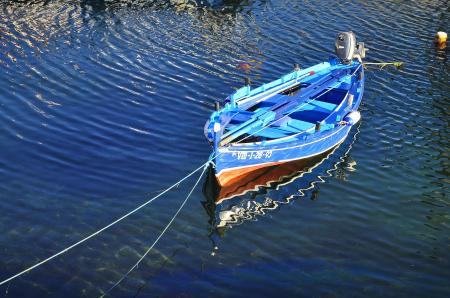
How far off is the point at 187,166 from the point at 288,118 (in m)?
5.56

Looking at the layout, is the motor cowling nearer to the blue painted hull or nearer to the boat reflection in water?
the blue painted hull

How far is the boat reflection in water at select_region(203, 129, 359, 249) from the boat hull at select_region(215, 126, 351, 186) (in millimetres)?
362

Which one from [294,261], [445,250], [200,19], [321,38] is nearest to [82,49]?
[200,19]

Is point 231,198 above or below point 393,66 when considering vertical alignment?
below

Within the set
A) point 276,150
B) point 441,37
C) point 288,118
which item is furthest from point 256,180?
point 441,37

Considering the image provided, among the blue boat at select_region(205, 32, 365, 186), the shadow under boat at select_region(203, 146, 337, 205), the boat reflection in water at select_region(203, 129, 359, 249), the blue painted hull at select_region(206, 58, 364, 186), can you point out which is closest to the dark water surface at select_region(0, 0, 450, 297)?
the boat reflection in water at select_region(203, 129, 359, 249)

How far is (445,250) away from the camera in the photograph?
21312 mm

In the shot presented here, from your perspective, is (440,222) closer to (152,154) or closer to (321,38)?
(152,154)

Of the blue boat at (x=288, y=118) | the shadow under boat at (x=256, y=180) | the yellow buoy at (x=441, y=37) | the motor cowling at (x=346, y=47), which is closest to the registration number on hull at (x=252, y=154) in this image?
the blue boat at (x=288, y=118)

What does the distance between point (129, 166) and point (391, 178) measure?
11.8 metres

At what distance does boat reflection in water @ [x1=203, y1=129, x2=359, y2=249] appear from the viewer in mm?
22828

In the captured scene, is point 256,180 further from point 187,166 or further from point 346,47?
point 346,47

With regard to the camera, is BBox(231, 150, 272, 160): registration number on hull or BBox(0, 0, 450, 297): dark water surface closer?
BBox(0, 0, 450, 297): dark water surface

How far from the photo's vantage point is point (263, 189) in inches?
970
